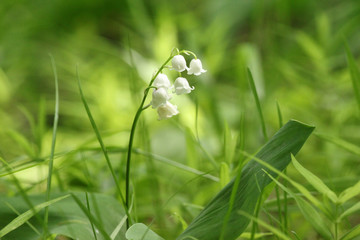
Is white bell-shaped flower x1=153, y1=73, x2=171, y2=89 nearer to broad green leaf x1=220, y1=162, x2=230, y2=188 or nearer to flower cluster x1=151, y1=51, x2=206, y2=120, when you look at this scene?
flower cluster x1=151, y1=51, x2=206, y2=120

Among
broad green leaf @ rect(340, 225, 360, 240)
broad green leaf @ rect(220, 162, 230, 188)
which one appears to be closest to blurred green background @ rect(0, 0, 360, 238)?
broad green leaf @ rect(220, 162, 230, 188)

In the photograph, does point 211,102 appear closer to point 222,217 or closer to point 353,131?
point 353,131

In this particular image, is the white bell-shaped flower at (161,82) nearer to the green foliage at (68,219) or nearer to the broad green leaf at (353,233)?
Answer: the green foliage at (68,219)

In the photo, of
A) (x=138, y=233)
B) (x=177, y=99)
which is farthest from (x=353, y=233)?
(x=177, y=99)

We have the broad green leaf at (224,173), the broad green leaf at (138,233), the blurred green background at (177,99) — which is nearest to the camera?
the broad green leaf at (138,233)

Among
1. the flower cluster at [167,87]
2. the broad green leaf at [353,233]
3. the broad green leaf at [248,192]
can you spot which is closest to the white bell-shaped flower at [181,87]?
the flower cluster at [167,87]

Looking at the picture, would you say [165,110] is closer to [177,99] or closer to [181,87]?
[181,87]

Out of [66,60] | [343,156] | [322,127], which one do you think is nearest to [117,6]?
[66,60]
